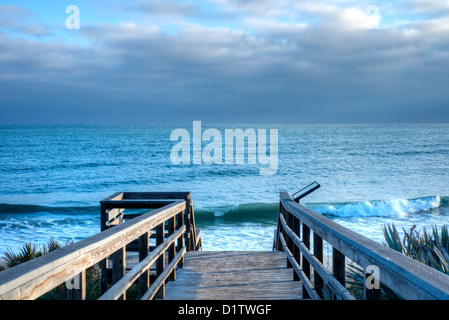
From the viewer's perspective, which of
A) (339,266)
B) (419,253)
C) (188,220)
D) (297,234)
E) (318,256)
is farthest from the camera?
(188,220)

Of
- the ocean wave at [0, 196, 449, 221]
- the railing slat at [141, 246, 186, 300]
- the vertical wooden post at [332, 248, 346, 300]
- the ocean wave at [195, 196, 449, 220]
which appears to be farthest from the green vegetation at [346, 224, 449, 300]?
the ocean wave at [195, 196, 449, 220]

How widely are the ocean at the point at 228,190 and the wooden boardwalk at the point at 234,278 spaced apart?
733 cm

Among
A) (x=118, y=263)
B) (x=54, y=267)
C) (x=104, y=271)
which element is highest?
(x=54, y=267)

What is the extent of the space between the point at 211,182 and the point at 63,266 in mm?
27200

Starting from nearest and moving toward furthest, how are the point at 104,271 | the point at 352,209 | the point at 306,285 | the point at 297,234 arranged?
1. the point at 306,285
2. the point at 104,271
3. the point at 297,234
4. the point at 352,209

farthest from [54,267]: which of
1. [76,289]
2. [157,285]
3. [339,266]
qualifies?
[157,285]

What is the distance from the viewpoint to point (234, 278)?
4.97 m

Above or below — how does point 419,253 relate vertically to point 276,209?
above

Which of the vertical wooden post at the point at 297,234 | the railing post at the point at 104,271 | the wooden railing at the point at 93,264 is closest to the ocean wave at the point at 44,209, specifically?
the railing post at the point at 104,271

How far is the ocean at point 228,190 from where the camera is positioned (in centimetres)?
1662

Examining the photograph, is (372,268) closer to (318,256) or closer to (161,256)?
(318,256)

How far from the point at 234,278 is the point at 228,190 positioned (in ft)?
68.1

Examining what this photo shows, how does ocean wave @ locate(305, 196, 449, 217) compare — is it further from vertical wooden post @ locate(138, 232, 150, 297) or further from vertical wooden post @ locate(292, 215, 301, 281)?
vertical wooden post @ locate(138, 232, 150, 297)
